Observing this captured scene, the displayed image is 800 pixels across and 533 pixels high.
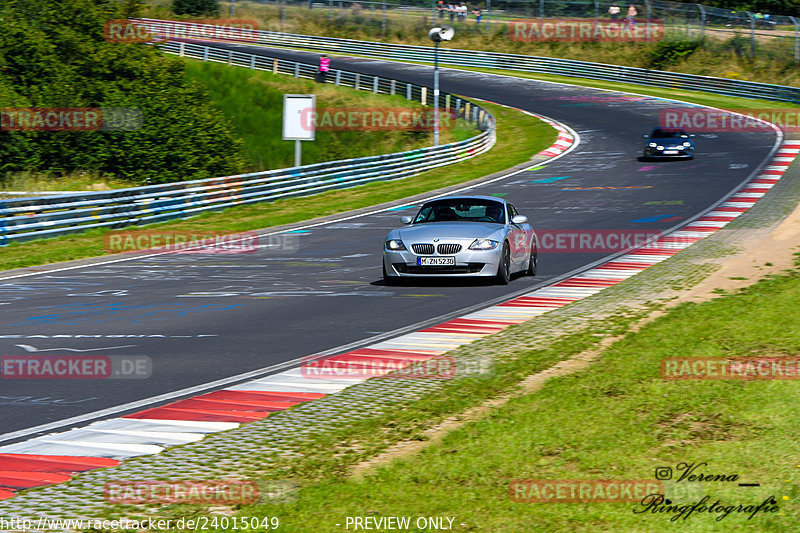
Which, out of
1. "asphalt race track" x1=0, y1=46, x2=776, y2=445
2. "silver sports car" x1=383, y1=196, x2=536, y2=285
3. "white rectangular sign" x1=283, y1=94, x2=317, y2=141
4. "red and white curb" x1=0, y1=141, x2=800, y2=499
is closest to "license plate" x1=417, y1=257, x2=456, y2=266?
"silver sports car" x1=383, y1=196, x2=536, y2=285

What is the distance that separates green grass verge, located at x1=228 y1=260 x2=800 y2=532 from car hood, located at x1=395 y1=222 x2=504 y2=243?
5.86m

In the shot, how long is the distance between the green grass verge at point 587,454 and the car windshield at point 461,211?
6855 mm

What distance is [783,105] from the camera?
5319 cm

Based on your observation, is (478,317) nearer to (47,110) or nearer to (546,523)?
(546,523)

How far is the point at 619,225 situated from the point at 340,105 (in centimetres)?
3283

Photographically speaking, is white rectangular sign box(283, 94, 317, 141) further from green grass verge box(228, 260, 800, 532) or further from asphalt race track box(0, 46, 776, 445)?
green grass verge box(228, 260, 800, 532)

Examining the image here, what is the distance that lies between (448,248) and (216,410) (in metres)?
7.62

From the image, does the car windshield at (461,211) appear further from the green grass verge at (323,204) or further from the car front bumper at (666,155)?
the car front bumper at (666,155)

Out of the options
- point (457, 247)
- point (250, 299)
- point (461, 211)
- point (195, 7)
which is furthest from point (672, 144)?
point (195, 7)

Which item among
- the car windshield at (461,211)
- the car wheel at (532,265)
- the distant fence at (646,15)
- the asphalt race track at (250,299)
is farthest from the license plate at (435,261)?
the distant fence at (646,15)

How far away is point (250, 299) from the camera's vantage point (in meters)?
14.3

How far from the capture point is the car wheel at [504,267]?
15062 mm

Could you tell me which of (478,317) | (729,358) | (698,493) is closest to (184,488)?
(698,493)

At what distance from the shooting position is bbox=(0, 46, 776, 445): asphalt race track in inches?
356
